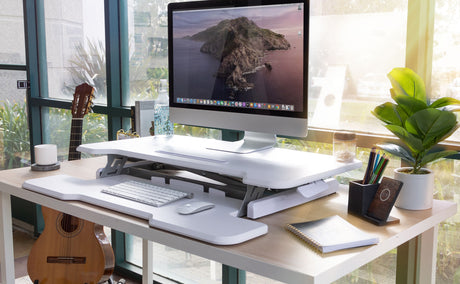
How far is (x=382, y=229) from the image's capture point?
141 centimetres

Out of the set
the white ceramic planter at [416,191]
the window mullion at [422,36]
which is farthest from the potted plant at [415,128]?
the window mullion at [422,36]

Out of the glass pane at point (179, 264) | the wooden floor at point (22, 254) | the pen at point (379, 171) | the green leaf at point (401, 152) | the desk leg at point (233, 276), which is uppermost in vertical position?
the green leaf at point (401, 152)

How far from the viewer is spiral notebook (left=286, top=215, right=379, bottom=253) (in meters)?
1.26

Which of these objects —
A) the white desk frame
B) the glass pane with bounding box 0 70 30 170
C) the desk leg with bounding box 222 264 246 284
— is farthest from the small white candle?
the glass pane with bounding box 0 70 30 170

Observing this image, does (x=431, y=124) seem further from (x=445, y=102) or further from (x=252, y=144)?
(x=252, y=144)

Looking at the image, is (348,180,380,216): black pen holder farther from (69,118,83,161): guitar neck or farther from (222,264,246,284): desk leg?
(69,118,83,161): guitar neck

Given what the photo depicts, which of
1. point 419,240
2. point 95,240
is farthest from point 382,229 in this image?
point 95,240

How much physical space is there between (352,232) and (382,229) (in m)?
0.12

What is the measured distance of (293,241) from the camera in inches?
52.0

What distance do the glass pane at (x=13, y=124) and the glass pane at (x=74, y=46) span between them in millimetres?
346

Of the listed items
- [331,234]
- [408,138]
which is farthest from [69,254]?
[408,138]

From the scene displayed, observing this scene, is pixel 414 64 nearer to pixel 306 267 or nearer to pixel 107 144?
pixel 306 267

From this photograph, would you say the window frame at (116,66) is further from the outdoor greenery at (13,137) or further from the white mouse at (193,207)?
the white mouse at (193,207)

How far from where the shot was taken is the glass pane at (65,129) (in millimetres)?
3215
